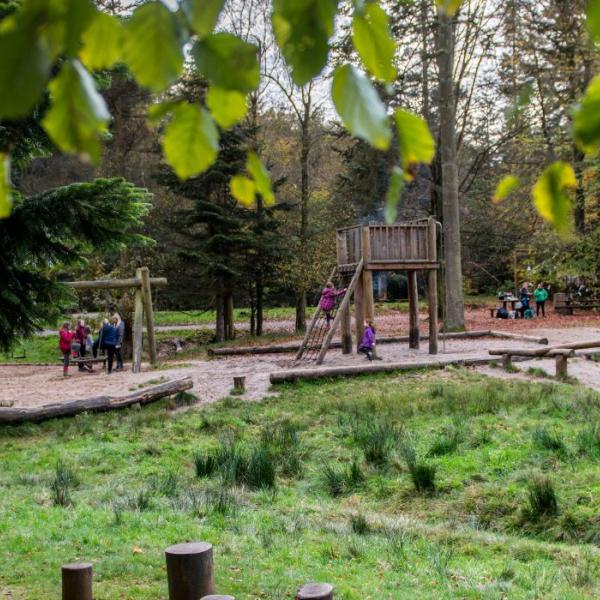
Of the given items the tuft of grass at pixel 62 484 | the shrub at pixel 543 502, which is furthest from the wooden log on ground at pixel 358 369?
the shrub at pixel 543 502

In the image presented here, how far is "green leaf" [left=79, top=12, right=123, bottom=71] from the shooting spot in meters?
0.92

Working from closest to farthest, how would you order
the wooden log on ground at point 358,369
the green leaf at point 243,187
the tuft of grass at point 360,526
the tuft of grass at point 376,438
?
the green leaf at point 243,187 < the tuft of grass at point 360,526 < the tuft of grass at point 376,438 < the wooden log on ground at point 358,369

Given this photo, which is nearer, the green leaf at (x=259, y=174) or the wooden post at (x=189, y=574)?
the green leaf at (x=259, y=174)

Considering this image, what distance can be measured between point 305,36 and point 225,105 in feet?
0.52

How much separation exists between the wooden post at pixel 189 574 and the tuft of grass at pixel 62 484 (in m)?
3.23

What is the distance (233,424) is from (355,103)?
10.1 m

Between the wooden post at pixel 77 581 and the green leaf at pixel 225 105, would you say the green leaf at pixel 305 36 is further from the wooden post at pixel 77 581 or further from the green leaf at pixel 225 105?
the wooden post at pixel 77 581

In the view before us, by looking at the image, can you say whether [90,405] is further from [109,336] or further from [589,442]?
[589,442]

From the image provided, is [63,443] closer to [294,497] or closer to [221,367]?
[294,497]

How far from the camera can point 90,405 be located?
11992 millimetres

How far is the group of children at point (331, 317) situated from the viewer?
16359mm

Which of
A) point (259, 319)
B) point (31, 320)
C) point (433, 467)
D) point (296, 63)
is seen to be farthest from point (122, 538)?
point (259, 319)

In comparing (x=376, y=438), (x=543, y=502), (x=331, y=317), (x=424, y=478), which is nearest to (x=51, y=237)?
(x=376, y=438)

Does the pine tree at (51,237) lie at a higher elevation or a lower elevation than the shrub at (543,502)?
higher
